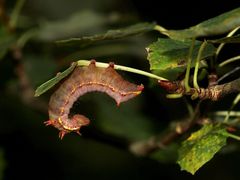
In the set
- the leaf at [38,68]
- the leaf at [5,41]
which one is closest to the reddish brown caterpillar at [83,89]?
the leaf at [5,41]

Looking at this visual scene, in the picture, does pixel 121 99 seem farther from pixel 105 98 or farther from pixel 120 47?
pixel 105 98

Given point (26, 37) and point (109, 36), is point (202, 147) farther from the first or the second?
point (26, 37)

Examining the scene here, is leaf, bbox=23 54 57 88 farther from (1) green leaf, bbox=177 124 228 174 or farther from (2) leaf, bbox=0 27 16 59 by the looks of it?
(1) green leaf, bbox=177 124 228 174

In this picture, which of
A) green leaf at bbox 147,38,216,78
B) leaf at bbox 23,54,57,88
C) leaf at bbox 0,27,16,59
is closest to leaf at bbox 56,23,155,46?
green leaf at bbox 147,38,216,78

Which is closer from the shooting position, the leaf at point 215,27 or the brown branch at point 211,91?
the leaf at point 215,27

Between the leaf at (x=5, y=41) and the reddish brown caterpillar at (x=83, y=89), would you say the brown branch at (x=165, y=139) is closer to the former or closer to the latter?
the reddish brown caterpillar at (x=83, y=89)
